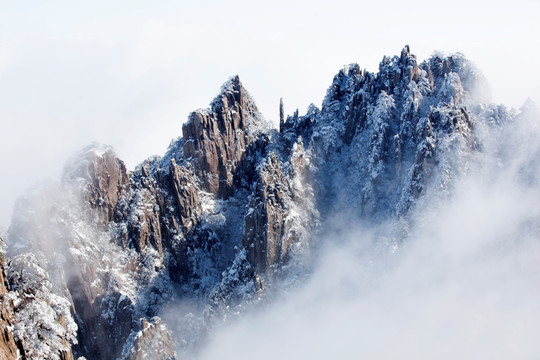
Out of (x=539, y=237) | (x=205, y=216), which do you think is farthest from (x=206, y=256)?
(x=539, y=237)

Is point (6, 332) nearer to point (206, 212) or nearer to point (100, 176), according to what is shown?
point (100, 176)

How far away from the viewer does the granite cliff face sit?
168 m

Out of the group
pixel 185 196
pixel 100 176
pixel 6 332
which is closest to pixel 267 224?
pixel 185 196

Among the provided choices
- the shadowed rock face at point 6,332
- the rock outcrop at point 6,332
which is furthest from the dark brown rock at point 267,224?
the shadowed rock face at point 6,332

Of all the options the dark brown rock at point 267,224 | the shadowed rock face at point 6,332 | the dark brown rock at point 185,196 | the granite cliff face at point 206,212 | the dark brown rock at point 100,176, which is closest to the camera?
the shadowed rock face at point 6,332

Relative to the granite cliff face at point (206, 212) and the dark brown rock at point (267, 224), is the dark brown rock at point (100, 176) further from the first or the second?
the dark brown rock at point (267, 224)

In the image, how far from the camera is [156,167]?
193375 mm

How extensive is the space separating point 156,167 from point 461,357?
97.8m

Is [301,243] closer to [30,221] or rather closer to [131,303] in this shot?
[131,303]

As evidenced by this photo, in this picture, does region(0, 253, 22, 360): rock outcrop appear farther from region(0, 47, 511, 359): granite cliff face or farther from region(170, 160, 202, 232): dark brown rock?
region(170, 160, 202, 232): dark brown rock

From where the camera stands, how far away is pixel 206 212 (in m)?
196

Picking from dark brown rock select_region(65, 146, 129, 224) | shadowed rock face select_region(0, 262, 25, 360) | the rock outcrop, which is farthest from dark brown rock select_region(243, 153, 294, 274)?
shadowed rock face select_region(0, 262, 25, 360)

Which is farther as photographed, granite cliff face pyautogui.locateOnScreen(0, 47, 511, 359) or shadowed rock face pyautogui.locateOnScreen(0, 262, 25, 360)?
granite cliff face pyautogui.locateOnScreen(0, 47, 511, 359)

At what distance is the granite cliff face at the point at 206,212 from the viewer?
168m
